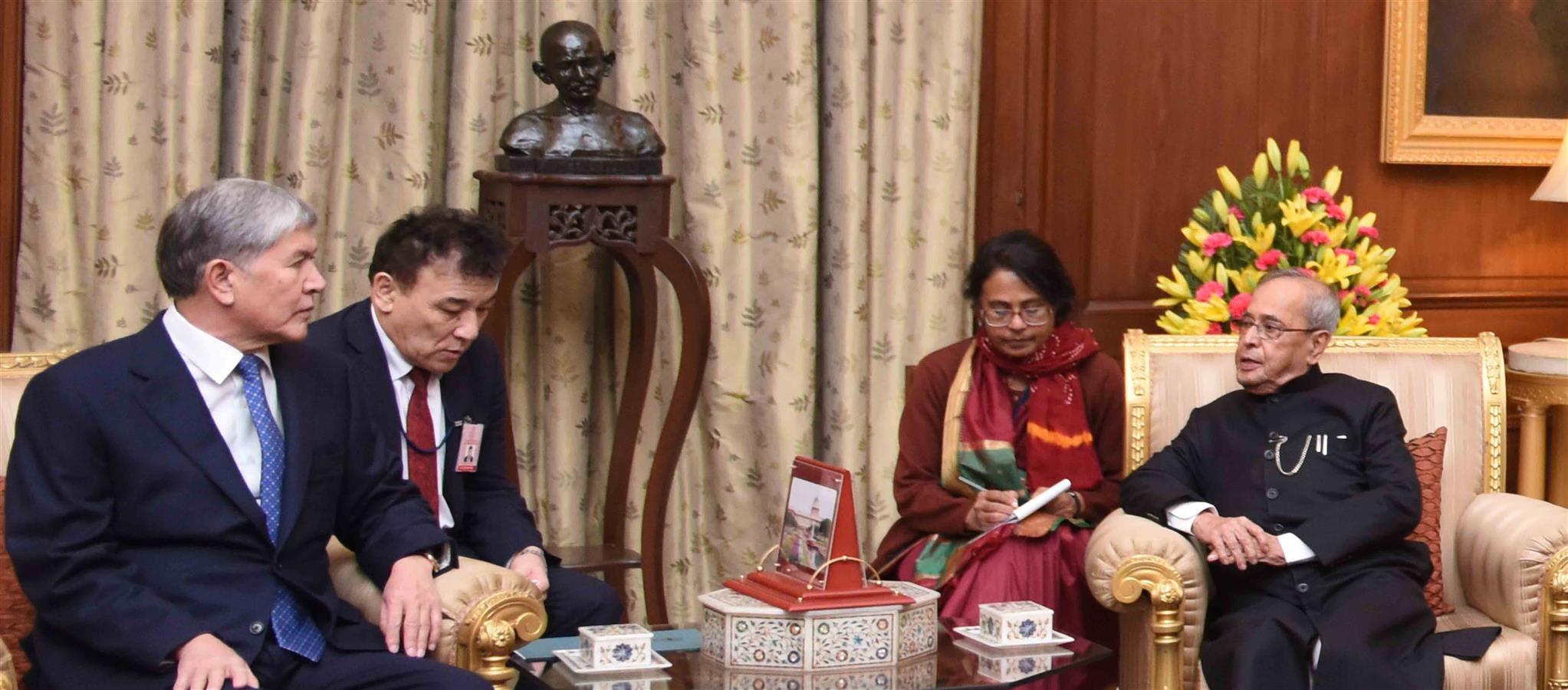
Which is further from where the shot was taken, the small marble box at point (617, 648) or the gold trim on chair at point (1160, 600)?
the gold trim on chair at point (1160, 600)

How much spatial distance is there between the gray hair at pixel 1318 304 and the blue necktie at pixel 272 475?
211 centimetres

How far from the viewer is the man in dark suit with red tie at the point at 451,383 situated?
3.32 m

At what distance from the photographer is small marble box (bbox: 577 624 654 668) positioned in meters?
2.85

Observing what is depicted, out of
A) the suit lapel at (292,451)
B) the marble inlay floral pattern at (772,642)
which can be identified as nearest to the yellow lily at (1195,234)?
the marble inlay floral pattern at (772,642)

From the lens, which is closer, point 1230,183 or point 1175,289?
point 1175,289

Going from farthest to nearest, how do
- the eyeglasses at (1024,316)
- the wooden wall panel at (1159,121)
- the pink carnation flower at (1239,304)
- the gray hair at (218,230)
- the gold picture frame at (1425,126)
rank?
the gold picture frame at (1425,126)
the wooden wall panel at (1159,121)
the pink carnation flower at (1239,304)
the eyeglasses at (1024,316)
the gray hair at (218,230)

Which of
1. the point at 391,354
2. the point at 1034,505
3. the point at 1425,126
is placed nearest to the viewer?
the point at 391,354

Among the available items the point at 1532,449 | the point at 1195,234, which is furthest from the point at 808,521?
the point at 1532,449

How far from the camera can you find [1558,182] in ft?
15.7

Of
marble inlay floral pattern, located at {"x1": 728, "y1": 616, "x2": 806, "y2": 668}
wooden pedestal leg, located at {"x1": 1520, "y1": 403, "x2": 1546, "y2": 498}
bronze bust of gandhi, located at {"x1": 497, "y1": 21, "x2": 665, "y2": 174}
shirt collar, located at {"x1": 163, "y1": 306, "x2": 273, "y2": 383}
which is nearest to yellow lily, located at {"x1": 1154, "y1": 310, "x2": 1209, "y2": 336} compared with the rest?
wooden pedestal leg, located at {"x1": 1520, "y1": 403, "x2": 1546, "y2": 498}

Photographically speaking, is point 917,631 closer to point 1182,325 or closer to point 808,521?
point 808,521

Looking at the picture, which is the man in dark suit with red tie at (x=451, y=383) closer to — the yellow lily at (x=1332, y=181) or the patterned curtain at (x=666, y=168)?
the patterned curtain at (x=666, y=168)

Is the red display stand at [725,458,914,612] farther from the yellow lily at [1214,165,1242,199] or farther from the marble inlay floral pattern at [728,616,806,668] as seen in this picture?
the yellow lily at [1214,165,1242,199]

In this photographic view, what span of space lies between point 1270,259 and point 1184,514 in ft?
3.71
